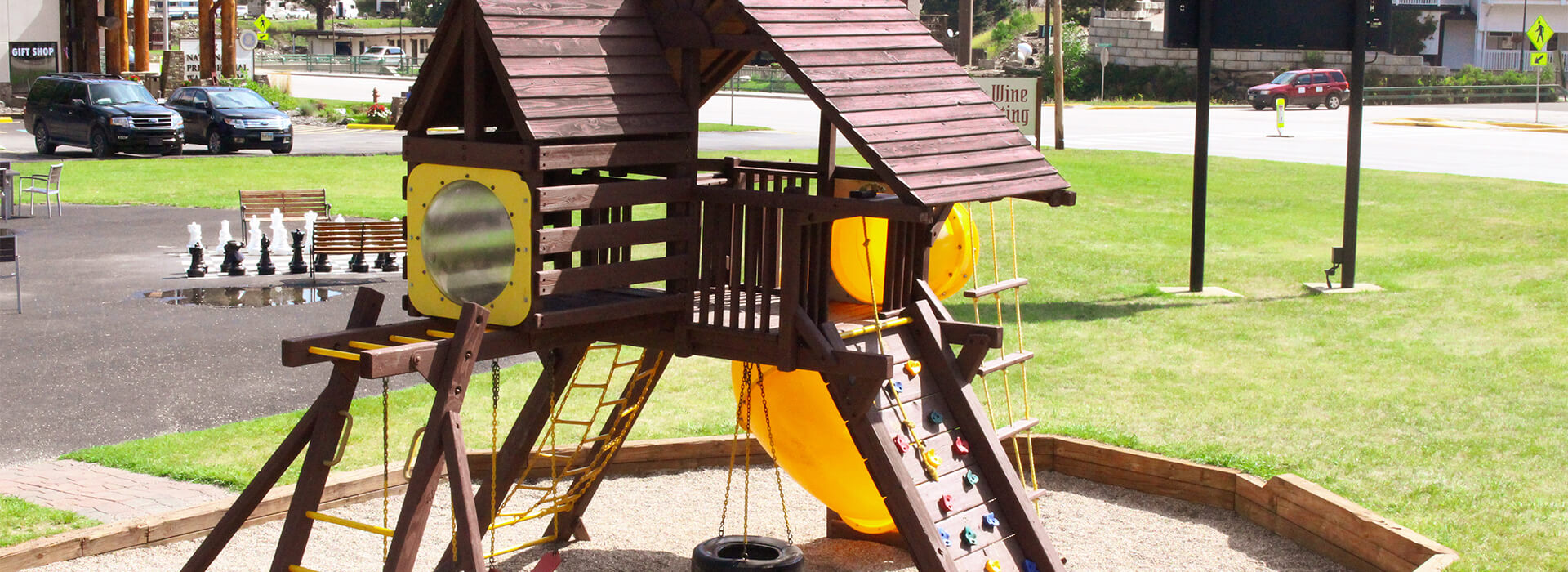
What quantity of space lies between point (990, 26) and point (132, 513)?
88.5m

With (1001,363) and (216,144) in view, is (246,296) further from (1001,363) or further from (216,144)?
(216,144)

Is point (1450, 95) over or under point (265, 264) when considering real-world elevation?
over

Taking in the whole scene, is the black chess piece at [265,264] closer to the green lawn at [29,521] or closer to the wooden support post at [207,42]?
the green lawn at [29,521]

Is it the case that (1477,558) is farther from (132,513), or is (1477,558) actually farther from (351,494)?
(132,513)

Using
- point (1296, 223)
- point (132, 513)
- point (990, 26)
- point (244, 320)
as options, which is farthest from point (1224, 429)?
point (990, 26)

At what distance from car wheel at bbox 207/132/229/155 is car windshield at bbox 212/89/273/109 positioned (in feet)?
2.48

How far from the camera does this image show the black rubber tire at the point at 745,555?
6.99 meters

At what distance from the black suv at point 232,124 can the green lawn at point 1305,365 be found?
9.51m

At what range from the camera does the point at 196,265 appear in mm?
17047

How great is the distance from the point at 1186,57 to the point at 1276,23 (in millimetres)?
49547

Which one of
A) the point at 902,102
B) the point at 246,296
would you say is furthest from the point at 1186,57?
the point at 902,102

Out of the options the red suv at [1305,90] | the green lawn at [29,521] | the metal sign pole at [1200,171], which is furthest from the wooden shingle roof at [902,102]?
the red suv at [1305,90]

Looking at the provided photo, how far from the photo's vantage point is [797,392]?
24.0 feet

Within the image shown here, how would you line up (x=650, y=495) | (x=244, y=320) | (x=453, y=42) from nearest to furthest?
1. (x=453, y=42)
2. (x=650, y=495)
3. (x=244, y=320)
